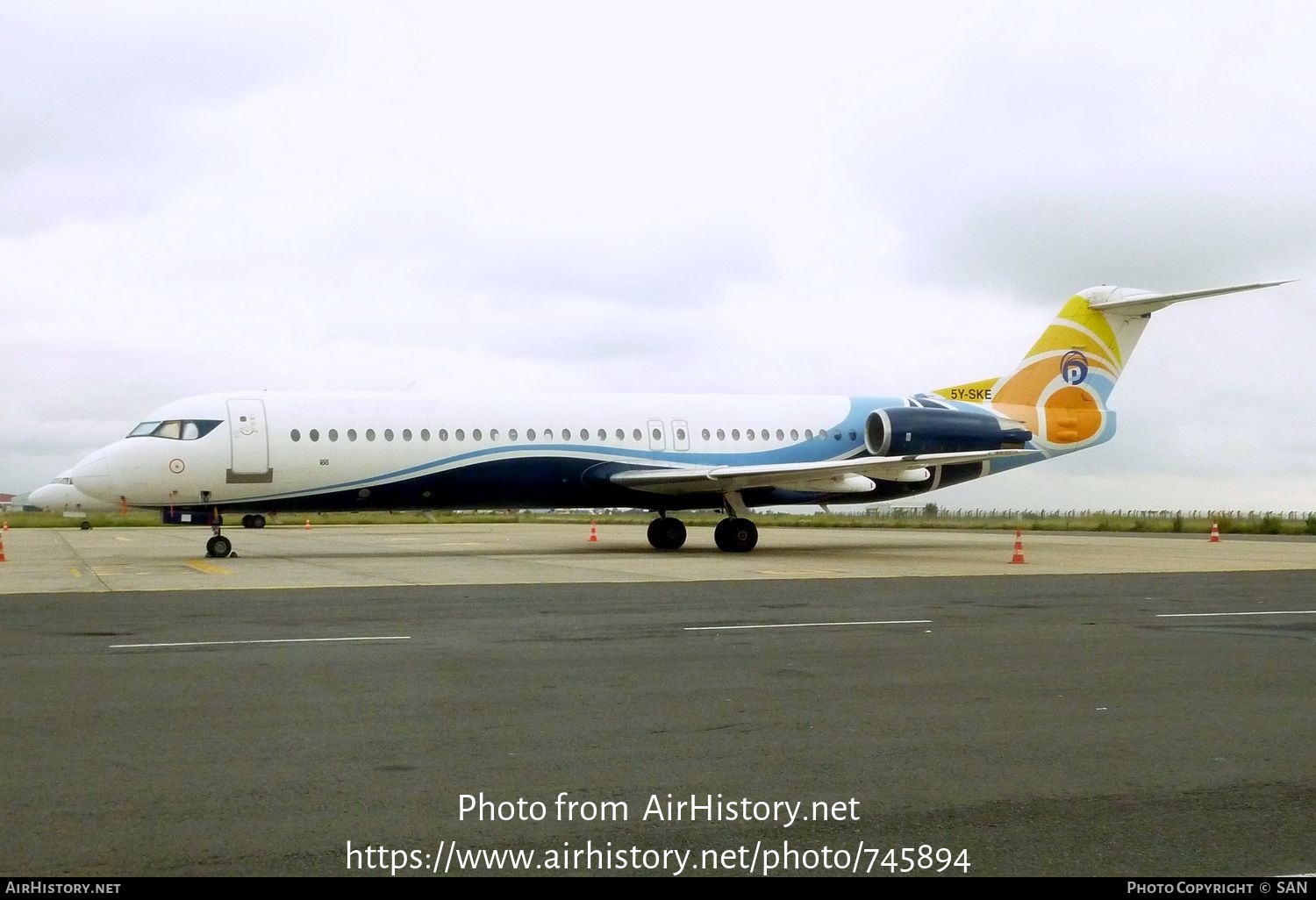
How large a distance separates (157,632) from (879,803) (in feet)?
27.2

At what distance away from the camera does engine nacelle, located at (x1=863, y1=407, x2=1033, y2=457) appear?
27.0 meters

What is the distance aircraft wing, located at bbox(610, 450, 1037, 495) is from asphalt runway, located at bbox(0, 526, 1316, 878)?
938 centimetres

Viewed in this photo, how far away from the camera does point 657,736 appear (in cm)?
686

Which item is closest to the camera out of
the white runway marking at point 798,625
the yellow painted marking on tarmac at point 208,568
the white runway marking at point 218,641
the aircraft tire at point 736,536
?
the white runway marking at point 218,641

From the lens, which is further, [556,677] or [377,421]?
[377,421]

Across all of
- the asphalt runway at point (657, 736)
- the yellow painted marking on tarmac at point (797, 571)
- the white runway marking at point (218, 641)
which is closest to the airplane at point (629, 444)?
the yellow painted marking on tarmac at point (797, 571)

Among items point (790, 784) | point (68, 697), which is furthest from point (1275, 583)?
point (68, 697)

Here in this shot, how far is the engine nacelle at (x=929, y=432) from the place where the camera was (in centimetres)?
2700

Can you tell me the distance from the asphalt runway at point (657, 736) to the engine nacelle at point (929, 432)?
39.6 ft

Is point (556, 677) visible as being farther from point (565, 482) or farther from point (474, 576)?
point (565, 482)

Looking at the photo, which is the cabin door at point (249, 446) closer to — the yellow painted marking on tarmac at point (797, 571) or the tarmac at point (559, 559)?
the tarmac at point (559, 559)

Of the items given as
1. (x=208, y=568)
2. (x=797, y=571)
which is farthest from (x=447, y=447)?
(x=797, y=571)

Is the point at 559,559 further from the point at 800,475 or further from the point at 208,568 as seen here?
the point at 208,568

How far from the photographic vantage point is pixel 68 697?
7969 millimetres
